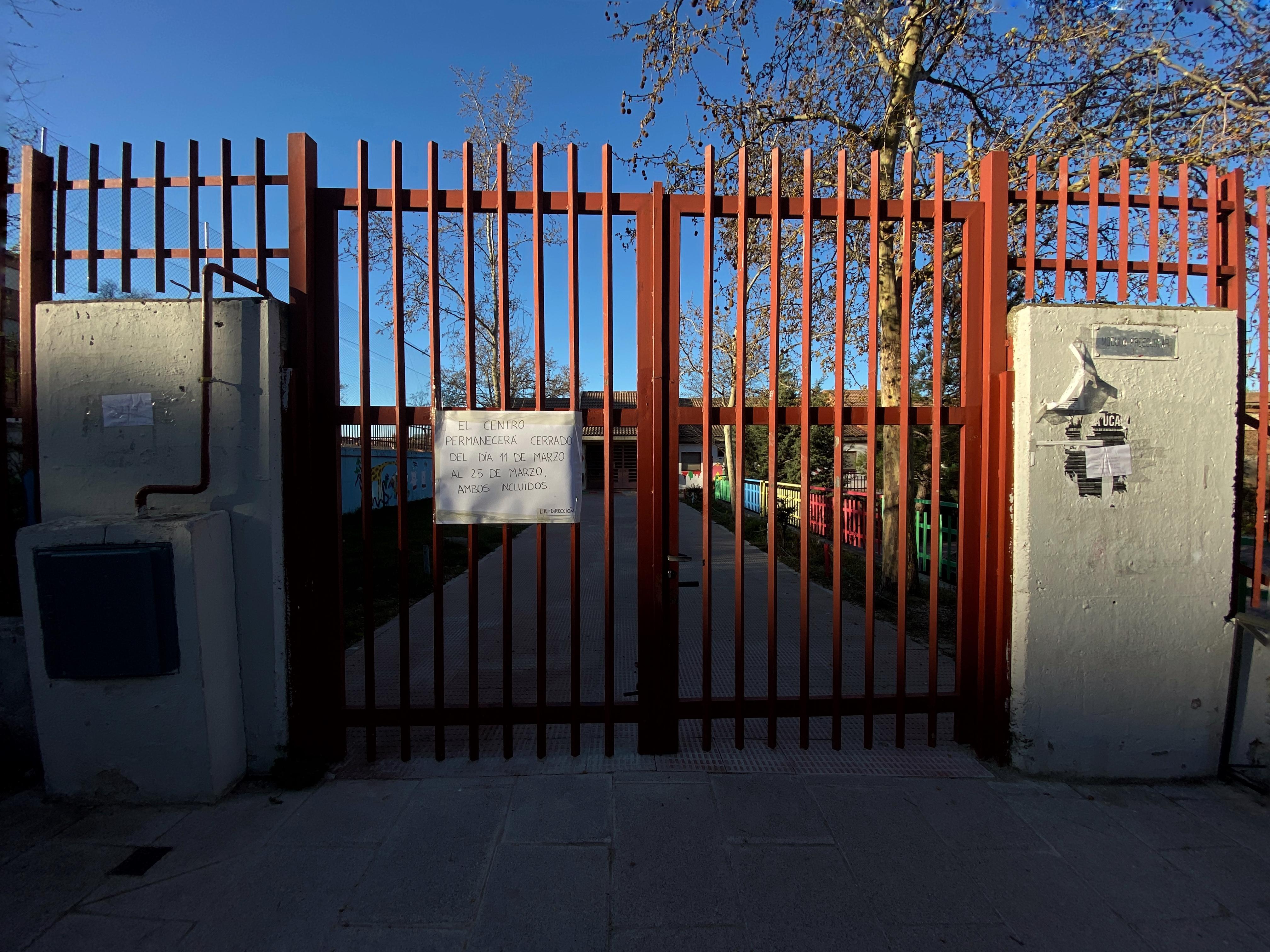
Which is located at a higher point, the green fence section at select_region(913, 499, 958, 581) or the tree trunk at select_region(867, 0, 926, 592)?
the tree trunk at select_region(867, 0, 926, 592)

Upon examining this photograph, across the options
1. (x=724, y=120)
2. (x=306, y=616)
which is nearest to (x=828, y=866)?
(x=306, y=616)

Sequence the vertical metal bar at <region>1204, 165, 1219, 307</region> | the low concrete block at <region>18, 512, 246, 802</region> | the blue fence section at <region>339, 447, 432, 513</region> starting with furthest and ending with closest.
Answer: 1. the blue fence section at <region>339, 447, 432, 513</region>
2. the vertical metal bar at <region>1204, 165, 1219, 307</region>
3. the low concrete block at <region>18, 512, 246, 802</region>

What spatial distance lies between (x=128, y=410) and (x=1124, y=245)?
5159mm

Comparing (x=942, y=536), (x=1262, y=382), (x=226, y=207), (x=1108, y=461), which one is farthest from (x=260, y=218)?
(x=942, y=536)

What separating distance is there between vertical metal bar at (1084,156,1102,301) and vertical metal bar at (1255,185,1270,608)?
1.04m

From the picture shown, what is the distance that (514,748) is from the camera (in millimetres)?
3566

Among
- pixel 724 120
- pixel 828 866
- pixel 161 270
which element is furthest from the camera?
pixel 724 120

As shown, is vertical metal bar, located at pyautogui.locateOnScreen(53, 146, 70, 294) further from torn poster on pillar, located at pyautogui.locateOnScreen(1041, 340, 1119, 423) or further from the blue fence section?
the blue fence section

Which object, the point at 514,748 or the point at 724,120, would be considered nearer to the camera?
the point at 514,748

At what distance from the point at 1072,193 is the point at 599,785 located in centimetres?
415

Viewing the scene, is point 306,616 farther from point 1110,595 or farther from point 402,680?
point 1110,595

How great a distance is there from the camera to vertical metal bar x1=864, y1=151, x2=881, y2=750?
319 centimetres

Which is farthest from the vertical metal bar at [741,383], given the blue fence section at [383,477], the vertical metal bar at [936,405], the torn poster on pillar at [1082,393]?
the blue fence section at [383,477]

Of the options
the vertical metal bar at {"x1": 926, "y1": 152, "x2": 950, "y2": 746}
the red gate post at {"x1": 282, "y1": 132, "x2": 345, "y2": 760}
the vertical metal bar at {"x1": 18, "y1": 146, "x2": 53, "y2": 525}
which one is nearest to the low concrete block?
the red gate post at {"x1": 282, "y1": 132, "x2": 345, "y2": 760}
